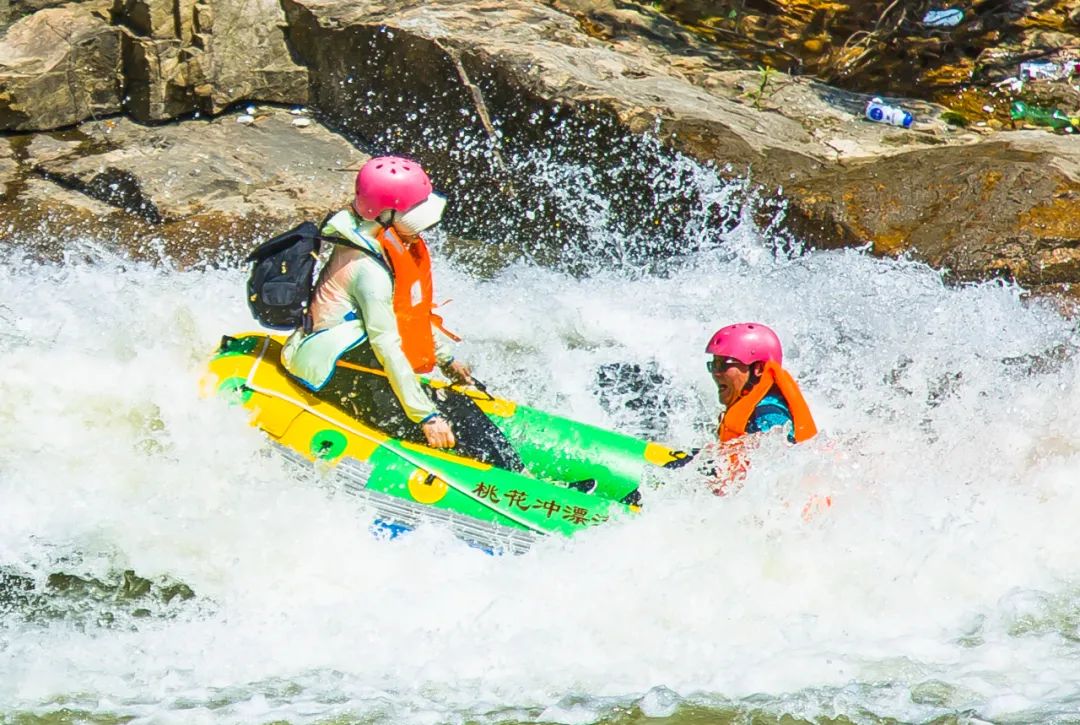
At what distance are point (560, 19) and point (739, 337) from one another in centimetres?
506

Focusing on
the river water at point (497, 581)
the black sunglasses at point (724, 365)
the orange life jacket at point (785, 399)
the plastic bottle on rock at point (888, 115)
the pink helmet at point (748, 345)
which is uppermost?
the plastic bottle on rock at point (888, 115)

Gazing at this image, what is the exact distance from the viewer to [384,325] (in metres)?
5.13

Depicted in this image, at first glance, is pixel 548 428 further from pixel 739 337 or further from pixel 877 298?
pixel 877 298

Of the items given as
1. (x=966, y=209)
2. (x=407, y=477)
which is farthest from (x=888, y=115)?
(x=407, y=477)

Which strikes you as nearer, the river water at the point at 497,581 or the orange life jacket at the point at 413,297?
the river water at the point at 497,581

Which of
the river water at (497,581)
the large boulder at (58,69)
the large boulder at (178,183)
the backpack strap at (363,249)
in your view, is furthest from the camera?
the large boulder at (58,69)

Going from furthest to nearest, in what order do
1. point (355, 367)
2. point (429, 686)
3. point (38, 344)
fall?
point (38, 344)
point (355, 367)
point (429, 686)

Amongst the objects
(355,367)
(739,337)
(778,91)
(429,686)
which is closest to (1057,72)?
(778,91)

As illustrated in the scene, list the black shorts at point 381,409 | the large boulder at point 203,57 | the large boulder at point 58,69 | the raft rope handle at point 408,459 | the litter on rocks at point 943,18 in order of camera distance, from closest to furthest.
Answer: the raft rope handle at point 408,459 < the black shorts at point 381,409 < the large boulder at point 58,69 < the large boulder at point 203,57 < the litter on rocks at point 943,18

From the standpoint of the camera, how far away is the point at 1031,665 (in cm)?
474

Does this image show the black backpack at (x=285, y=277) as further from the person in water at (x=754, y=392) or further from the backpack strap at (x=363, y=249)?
the person in water at (x=754, y=392)

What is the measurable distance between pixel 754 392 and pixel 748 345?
0.20 meters

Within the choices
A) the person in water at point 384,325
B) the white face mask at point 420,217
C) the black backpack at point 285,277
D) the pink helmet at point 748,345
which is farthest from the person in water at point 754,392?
the black backpack at point 285,277

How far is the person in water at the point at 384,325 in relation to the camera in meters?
5.11
